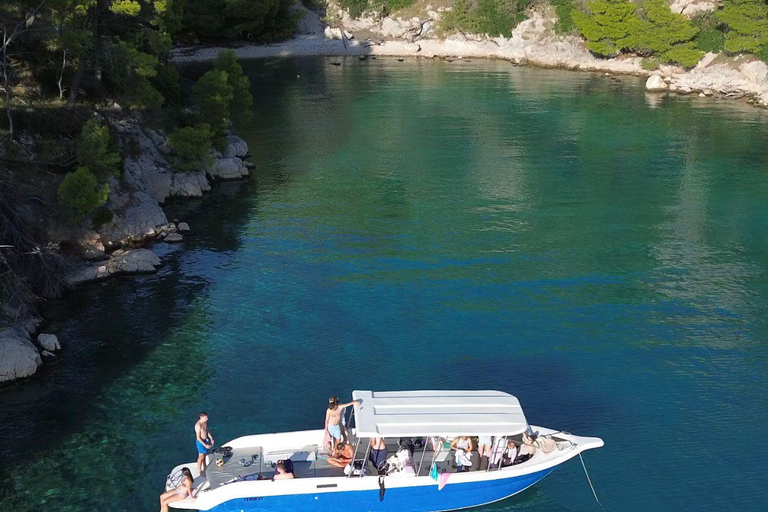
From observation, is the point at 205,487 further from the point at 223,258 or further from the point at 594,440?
the point at 223,258

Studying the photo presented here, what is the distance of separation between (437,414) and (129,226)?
23529 millimetres

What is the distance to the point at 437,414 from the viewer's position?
2102 cm

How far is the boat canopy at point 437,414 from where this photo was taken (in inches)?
800

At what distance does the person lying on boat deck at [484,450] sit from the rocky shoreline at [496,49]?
67.2m

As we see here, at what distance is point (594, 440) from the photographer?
21.2 metres

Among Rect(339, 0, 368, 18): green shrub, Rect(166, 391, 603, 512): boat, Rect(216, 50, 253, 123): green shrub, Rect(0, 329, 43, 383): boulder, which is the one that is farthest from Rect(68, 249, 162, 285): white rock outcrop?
Rect(339, 0, 368, 18): green shrub

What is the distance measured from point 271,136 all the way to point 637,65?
50.5m

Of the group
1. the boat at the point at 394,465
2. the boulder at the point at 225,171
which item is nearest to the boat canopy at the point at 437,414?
the boat at the point at 394,465

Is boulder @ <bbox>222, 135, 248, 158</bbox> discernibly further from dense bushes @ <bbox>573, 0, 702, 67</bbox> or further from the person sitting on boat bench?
dense bushes @ <bbox>573, 0, 702, 67</bbox>

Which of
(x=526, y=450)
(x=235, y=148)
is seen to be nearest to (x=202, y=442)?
(x=526, y=450)

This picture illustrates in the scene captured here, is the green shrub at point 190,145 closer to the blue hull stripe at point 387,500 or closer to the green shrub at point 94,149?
the green shrub at point 94,149

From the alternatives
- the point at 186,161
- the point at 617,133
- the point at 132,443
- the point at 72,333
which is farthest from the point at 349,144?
the point at 132,443

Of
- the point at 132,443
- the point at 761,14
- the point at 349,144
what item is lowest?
the point at 132,443

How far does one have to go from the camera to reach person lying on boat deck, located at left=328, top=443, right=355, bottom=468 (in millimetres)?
20922
